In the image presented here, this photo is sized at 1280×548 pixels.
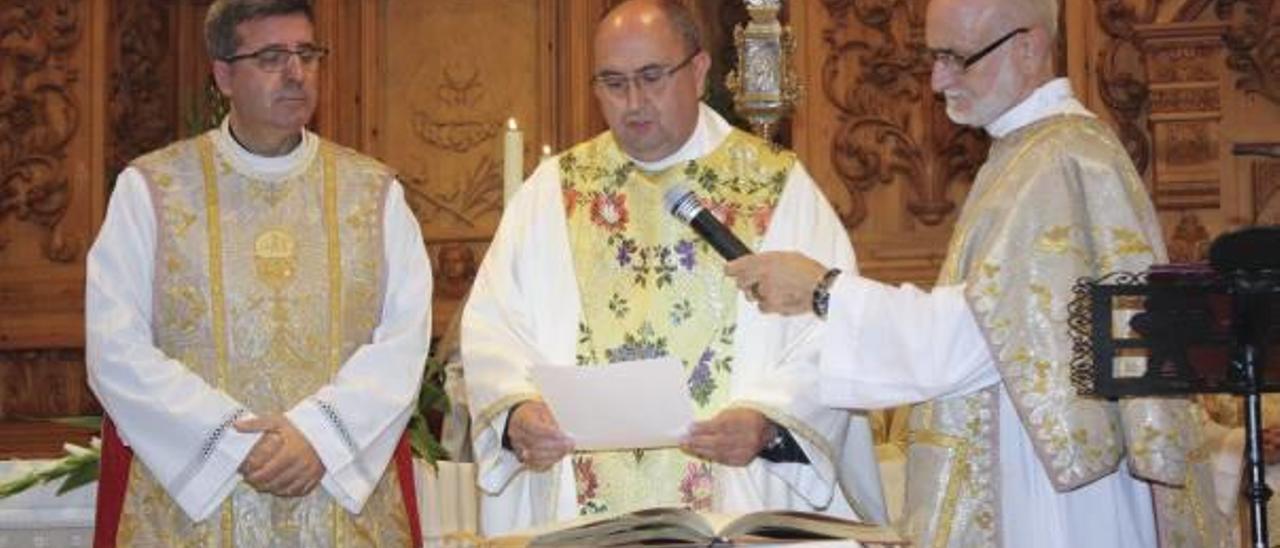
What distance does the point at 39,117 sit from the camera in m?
7.98

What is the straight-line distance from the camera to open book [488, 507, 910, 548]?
2.92m

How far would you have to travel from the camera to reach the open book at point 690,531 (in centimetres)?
292

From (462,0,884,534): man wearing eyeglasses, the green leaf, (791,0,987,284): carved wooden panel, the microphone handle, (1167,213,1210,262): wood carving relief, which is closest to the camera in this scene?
the microphone handle

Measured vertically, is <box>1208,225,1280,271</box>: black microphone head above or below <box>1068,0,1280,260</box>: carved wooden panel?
below

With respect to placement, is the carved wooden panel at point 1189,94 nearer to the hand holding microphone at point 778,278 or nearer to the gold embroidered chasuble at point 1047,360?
the gold embroidered chasuble at point 1047,360

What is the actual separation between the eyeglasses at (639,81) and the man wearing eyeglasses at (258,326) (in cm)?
49

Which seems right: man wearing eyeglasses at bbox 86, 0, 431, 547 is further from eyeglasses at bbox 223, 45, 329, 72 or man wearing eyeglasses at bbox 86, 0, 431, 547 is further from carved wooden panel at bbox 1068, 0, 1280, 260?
carved wooden panel at bbox 1068, 0, 1280, 260

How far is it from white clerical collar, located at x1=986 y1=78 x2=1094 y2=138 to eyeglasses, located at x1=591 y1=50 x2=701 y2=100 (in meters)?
0.75

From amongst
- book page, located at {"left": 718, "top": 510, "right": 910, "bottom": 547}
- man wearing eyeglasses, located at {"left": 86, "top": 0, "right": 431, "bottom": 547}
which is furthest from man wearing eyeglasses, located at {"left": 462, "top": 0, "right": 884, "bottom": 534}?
book page, located at {"left": 718, "top": 510, "right": 910, "bottom": 547}

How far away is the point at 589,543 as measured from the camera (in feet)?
9.61

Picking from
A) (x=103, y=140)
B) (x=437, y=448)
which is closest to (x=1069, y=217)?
(x=437, y=448)

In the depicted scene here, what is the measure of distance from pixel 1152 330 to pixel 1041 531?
76cm

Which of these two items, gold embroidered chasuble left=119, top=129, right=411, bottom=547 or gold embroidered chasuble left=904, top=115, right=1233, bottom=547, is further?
gold embroidered chasuble left=119, top=129, right=411, bottom=547

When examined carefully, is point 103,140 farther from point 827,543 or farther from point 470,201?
point 827,543
